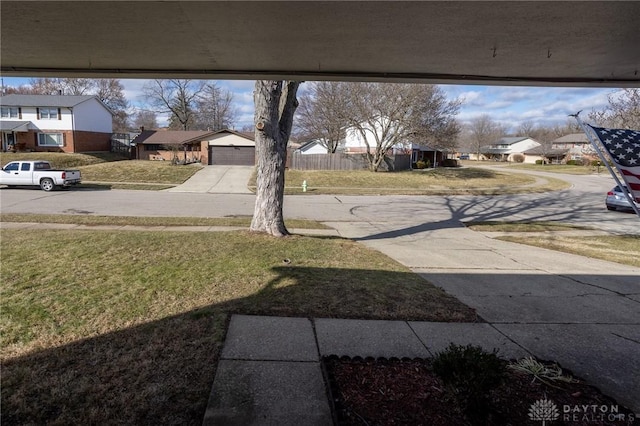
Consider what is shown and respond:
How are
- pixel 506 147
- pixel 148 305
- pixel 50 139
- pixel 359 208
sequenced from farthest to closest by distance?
pixel 506 147 → pixel 50 139 → pixel 359 208 → pixel 148 305

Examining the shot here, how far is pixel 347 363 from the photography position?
3512 mm

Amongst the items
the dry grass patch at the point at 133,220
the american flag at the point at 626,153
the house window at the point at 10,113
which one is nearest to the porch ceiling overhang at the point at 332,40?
the american flag at the point at 626,153

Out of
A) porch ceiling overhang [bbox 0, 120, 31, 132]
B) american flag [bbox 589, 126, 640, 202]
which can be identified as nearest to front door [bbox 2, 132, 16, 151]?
porch ceiling overhang [bbox 0, 120, 31, 132]

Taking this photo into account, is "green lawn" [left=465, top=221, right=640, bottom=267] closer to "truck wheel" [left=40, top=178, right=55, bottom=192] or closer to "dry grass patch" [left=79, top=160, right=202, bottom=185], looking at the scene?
"truck wheel" [left=40, top=178, right=55, bottom=192]

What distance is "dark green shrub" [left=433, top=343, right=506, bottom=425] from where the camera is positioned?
2619 mm

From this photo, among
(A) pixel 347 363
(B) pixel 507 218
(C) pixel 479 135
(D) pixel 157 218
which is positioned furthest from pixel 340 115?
(C) pixel 479 135

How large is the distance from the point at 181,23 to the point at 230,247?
5406 mm

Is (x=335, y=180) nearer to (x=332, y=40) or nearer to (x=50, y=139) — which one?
(x=332, y=40)

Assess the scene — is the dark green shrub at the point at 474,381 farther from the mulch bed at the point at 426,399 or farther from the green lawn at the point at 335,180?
the green lawn at the point at 335,180

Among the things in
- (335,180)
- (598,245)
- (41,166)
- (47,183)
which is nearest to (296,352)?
(598,245)

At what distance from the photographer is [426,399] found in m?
2.96

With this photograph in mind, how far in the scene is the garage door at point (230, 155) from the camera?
40.5 metres

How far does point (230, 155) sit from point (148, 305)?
37.5m

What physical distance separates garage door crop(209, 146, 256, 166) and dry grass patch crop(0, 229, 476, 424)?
3252cm
